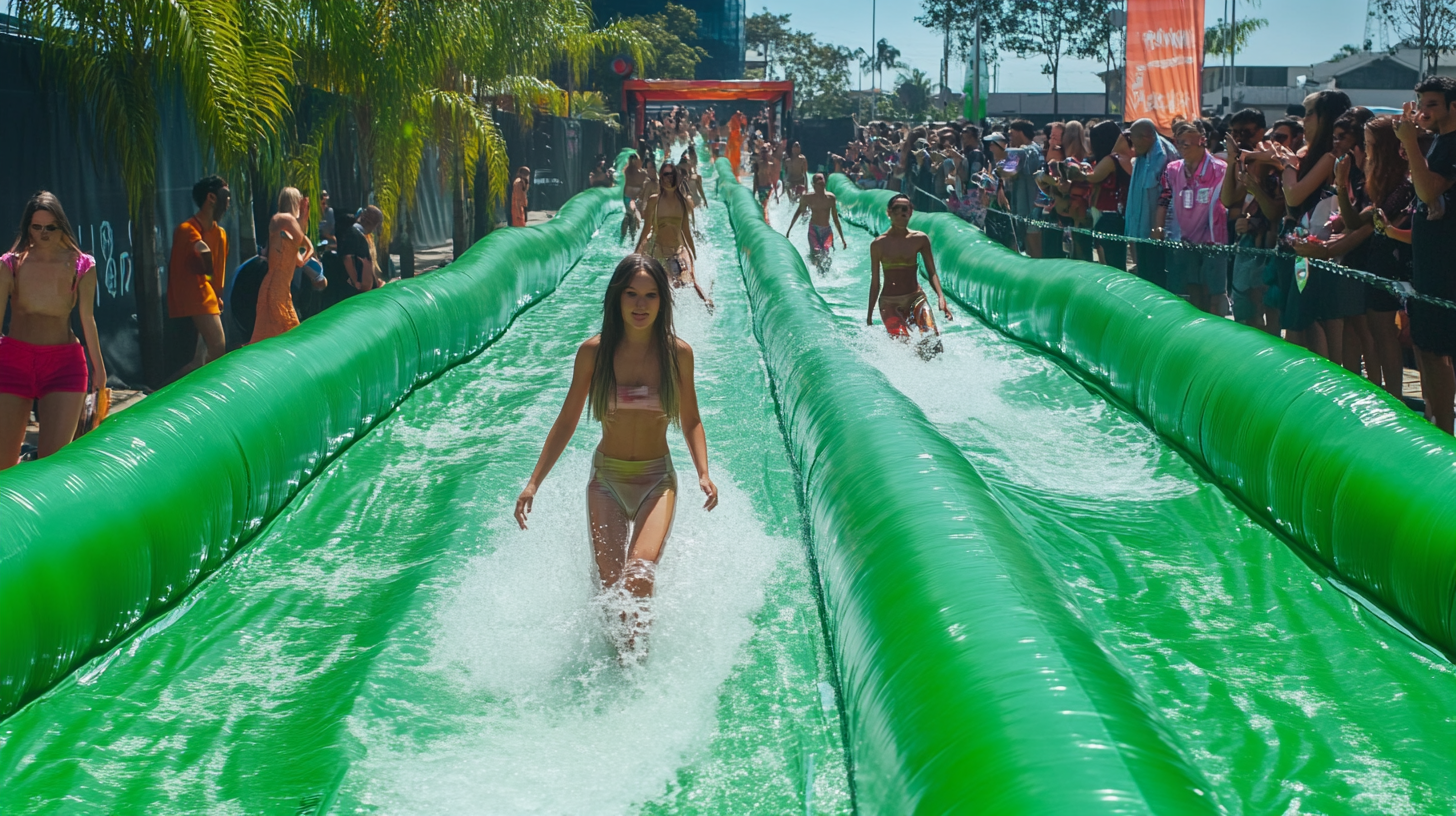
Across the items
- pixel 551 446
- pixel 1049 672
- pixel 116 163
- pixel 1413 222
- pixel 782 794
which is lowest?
pixel 782 794

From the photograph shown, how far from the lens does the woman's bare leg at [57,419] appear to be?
18.8ft

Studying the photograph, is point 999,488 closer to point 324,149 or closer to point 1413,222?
point 1413,222

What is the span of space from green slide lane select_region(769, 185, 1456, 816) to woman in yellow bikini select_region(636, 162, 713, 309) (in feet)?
13.7

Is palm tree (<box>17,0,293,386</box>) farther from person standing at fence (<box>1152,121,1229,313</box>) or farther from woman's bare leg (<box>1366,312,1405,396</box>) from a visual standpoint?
woman's bare leg (<box>1366,312,1405,396</box>)

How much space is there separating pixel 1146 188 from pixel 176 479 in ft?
24.6

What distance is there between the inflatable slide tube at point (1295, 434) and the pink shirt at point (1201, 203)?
74 cm

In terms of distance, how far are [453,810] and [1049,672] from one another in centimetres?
174

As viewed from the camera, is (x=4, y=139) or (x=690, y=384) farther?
(x=4, y=139)

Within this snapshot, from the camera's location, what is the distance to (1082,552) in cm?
569

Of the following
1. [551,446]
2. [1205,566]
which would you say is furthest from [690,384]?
[1205,566]

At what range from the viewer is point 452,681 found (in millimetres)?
4520

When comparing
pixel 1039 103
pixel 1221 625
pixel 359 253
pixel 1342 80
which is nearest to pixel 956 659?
pixel 1221 625

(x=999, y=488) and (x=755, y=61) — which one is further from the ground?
(x=755, y=61)

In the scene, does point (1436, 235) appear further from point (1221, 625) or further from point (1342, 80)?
point (1342, 80)
